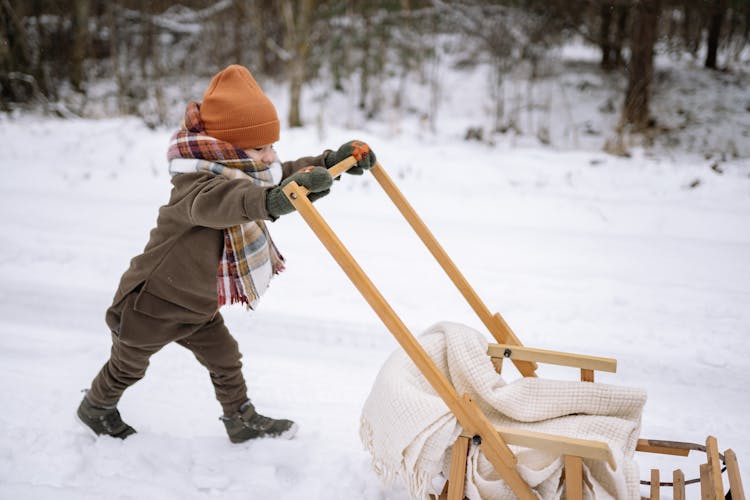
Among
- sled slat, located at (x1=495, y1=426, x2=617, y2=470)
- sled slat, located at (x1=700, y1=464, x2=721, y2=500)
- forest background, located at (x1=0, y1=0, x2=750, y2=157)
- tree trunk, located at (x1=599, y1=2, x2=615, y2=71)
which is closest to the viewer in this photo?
sled slat, located at (x1=495, y1=426, x2=617, y2=470)

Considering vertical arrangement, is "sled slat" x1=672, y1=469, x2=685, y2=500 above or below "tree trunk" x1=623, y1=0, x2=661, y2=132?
below

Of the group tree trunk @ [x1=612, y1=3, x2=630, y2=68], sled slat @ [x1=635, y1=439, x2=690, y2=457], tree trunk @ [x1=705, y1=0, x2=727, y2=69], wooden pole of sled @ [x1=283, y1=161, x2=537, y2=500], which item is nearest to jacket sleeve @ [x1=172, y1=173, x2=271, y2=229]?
wooden pole of sled @ [x1=283, y1=161, x2=537, y2=500]

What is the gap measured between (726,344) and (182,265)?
117 inches

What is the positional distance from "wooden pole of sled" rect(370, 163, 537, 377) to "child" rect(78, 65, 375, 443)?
192mm

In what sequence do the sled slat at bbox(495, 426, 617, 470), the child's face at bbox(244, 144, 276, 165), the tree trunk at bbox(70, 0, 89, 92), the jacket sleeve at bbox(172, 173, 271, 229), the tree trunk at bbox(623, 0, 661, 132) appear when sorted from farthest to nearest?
the tree trunk at bbox(70, 0, 89, 92)
the tree trunk at bbox(623, 0, 661, 132)
the child's face at bbox(244, 144, 276, 165)
the jacket sleeve at bbox(172, 173, 271, 229)
the sled slat at bbox(495, 426, 617, 470)

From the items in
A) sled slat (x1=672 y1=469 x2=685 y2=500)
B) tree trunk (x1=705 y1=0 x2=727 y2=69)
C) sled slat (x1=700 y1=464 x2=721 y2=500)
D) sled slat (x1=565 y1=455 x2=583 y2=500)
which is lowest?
sled slat (x1=672 y1=469 x2=685 y2=500)

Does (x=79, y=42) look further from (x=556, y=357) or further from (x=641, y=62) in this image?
(x=556, y=357)

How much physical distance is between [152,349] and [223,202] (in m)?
0.82

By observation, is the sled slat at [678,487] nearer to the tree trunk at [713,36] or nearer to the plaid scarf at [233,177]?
the plaid scarf at [233,177]

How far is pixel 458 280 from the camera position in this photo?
2.20 metres

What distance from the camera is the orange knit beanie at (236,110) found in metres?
2.00

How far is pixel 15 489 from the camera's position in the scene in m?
2.18

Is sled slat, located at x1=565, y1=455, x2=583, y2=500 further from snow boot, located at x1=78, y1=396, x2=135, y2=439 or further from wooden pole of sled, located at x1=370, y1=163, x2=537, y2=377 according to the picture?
snow boot, located at x1=78, y1=396, x2=135, y2=439

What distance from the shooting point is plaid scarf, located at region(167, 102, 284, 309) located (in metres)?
1.98
